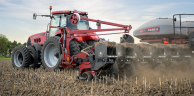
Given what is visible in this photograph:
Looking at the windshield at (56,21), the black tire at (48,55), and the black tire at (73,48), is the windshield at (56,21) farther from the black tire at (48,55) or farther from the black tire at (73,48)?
the black tire at (73,48)

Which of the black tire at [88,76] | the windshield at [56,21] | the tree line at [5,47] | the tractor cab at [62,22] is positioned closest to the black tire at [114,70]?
the black tire at [88,76]

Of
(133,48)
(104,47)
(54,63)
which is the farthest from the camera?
(54,63)

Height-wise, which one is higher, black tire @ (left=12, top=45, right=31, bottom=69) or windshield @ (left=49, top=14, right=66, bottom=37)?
windshield @ (left=49, top=14, right=66, bottom=37)

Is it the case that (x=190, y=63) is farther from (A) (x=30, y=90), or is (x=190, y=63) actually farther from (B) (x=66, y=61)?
(A) (x=30, y=90)

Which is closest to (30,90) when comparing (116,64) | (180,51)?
(116,64)

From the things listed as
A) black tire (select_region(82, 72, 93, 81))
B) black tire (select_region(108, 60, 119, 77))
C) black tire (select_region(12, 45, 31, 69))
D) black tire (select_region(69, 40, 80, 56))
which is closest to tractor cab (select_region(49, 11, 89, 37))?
black tire (select_region(69, 40, 80, 56))

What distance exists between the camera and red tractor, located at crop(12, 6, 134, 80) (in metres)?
5.99

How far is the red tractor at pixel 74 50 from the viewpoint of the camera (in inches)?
236

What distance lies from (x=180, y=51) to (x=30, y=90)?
18.1ft

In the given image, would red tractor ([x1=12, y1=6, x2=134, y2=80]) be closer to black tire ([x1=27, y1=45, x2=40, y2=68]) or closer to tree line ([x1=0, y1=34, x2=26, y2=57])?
black tire ([x1=27, y1=45, x2=40, y2=68])

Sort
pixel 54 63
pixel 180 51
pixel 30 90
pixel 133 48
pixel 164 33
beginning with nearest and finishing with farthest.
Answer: pixel 30 90
pixel 133 48
pixel 180 51
pixel 54 63
pixel 164 33

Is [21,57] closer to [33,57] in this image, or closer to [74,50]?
[33,57]

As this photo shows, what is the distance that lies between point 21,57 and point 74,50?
14.6 feet

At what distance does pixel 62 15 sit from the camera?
8578mm
